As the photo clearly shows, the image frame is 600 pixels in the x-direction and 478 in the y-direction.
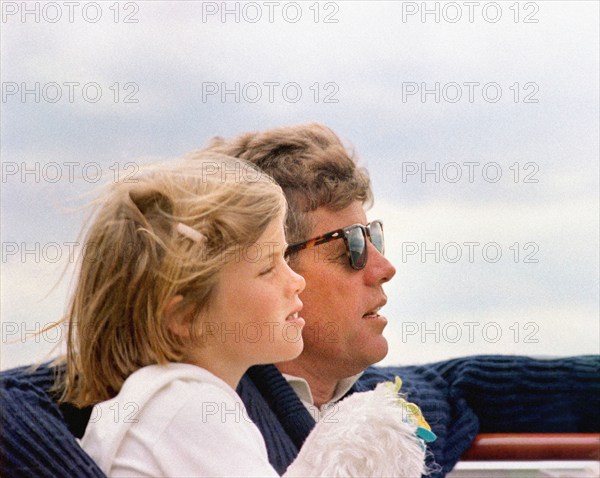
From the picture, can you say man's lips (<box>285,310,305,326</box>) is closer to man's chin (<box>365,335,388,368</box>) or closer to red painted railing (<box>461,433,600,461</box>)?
man's chin (<box>365,335,388,368</box>)

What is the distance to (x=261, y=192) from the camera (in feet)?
2.88

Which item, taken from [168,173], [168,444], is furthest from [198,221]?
[168,444]

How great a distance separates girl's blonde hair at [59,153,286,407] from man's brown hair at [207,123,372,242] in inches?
10.6

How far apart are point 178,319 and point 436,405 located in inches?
23.2

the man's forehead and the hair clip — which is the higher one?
the hair clip

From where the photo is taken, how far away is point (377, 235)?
1.18 metres

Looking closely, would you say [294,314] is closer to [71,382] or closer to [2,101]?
[71,382]

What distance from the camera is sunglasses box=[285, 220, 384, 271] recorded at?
3.77 ft

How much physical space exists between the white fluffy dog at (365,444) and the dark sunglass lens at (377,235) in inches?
13.4

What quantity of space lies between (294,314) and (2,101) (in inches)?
17.0

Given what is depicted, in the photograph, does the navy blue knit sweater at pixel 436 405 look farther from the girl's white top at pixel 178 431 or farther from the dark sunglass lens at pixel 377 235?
the dark sunglass lens at pixel 377 235

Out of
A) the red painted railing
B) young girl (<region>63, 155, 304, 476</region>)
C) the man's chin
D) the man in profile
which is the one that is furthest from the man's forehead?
the red painted railing

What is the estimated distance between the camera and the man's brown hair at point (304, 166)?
1156 millimetres

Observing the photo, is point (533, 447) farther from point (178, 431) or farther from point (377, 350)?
point (178, 431)
